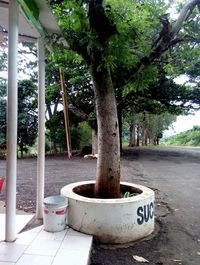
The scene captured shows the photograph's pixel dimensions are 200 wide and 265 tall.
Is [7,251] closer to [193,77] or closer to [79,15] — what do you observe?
[79,15]

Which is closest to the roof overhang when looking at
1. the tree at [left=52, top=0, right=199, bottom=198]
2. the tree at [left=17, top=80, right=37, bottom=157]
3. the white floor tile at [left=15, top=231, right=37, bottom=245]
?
the tree at [left=52, top=0, right=199, bottom=198]

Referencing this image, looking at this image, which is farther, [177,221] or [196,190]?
[196,190]

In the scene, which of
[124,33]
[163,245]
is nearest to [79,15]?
[124,33]

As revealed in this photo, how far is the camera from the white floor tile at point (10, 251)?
2818mm

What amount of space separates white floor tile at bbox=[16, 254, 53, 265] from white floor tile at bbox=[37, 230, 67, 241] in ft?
1.52

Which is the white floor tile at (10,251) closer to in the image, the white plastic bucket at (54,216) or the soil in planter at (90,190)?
the white plastic bucket at (54,216)

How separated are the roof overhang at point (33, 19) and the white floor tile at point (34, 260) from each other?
2.63 metres

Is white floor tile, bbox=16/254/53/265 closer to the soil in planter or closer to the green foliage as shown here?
the soil in planter

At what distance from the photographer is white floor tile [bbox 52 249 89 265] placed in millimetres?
2807

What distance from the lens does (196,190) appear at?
6.50 metres

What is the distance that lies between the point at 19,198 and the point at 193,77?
427 inches

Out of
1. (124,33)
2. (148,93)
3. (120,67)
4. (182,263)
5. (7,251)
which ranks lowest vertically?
(182,263)

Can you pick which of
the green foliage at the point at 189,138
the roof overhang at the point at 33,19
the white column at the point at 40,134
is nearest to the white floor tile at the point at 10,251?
the white column at the point at 40,134

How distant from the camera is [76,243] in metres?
3.27
